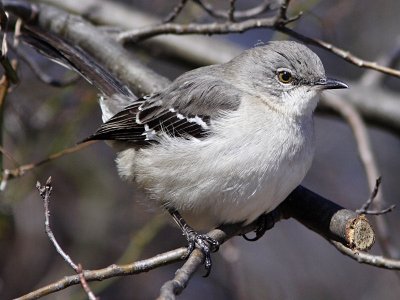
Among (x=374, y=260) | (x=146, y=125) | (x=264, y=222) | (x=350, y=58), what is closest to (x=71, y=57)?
(x=146, y=125)

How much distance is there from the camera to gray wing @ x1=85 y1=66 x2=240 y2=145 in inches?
179

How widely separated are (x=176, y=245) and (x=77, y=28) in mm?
2704

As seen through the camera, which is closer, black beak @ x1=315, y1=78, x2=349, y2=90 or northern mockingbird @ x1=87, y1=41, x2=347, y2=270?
northern mockingbird @ x1=87, y1=41, x2=347, y2=270

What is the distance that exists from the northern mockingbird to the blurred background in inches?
18.3

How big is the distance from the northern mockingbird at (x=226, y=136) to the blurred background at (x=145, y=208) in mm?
465

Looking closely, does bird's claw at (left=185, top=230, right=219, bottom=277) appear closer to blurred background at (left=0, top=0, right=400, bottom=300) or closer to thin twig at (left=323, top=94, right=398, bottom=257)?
blurred background at (left=0, top=0, right=400, bottom=300)

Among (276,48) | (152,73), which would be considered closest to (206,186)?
(276,48)

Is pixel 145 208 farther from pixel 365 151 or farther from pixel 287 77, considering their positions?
pixel 365 151

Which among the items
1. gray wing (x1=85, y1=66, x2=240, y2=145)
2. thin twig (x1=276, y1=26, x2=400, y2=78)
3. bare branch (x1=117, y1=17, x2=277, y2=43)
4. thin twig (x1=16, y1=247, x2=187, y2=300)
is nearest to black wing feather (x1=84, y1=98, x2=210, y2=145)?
gray wing (x1=85, y1=66, x2=240, y2=145)

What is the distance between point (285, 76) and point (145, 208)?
4.25 feet

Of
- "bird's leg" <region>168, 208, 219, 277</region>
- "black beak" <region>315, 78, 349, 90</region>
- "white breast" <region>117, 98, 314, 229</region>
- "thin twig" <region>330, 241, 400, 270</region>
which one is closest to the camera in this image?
"thin twig" <region>330, 241, 400, 270</region>

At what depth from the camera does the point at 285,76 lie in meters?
4.62

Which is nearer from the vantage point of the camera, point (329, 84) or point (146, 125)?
point (329, 84)

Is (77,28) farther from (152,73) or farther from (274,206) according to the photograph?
(274,206)
